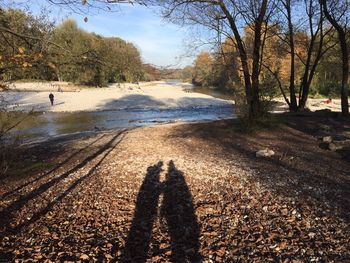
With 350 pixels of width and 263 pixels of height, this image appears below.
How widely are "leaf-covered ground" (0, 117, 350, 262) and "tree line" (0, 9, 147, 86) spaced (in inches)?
90.1

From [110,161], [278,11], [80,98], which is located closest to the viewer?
[110,161]

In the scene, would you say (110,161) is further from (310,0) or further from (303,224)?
(310,0)

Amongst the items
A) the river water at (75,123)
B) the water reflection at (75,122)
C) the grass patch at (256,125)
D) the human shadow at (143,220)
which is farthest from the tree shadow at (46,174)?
the water reflection at (75,122)

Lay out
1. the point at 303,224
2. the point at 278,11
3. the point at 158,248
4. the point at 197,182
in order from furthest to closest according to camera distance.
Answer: the point at 278,11, the point at 197,182, the point at 303,224, the point at 158,248

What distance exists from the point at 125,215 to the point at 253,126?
26.2 ft

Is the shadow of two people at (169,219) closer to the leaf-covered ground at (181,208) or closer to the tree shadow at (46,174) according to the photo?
the leaf-covered ground at (181,208)

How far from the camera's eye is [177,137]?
12086 mm

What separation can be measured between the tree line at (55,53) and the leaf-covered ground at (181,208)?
7.51 feet

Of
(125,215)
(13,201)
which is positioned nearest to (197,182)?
(125,215)

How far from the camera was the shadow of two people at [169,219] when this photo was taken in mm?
4371

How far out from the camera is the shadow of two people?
14.3ft

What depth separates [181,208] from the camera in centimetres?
568

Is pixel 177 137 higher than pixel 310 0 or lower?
lower

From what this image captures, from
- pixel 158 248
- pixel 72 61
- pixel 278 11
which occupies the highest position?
pixel 278 11
